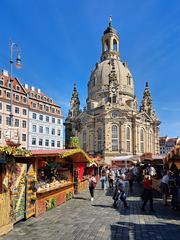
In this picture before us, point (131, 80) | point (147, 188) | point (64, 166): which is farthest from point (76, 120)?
point (147, 188)

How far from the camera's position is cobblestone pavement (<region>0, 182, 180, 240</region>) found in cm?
866

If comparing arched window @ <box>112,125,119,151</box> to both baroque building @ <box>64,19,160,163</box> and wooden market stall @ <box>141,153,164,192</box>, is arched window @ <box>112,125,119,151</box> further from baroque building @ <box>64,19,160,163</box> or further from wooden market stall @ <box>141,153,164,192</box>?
wooden market stall @ <box>141,153,164,192</box>

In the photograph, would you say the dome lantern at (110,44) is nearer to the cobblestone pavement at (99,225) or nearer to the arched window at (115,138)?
the arched window at (115,138)

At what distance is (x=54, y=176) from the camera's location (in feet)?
53.5

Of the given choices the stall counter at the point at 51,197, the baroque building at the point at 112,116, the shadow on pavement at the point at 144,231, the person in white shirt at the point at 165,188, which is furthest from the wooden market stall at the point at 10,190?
the baroque building at the point at 112,116

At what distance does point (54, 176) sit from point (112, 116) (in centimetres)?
5307

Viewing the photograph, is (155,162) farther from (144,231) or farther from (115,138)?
(115,138)

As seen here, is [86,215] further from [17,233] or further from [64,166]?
[64,166]

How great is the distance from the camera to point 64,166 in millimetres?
19156

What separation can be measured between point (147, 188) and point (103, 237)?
5.21 meters

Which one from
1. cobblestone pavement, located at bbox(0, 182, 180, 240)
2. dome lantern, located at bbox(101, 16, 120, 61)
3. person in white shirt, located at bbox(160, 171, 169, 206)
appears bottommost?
cobblestone pavement, located at bbox(0, 182, 180, 240)

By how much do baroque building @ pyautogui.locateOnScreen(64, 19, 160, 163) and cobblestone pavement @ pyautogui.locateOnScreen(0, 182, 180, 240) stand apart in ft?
170

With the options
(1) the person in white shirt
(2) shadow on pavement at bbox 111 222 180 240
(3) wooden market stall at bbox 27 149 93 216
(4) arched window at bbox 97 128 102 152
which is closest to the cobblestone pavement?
(2) shadow on pavement at bbox 111 222 180 240

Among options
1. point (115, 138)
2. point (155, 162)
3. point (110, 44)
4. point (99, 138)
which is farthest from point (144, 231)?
point (110, 44)
